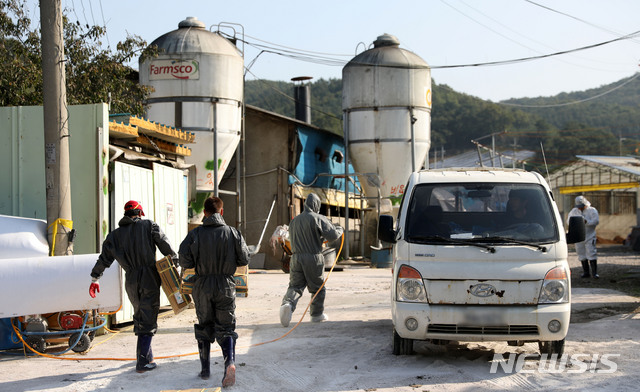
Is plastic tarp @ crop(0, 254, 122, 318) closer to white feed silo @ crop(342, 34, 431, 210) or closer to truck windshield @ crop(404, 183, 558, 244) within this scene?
truck windshield @ crop(404, 183, 558, 244)

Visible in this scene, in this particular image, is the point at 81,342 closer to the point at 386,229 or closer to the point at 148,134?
the point at 386,229

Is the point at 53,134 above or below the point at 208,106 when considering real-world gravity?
below

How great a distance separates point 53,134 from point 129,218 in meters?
2.25

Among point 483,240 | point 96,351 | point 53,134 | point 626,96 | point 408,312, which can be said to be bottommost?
point 96,351

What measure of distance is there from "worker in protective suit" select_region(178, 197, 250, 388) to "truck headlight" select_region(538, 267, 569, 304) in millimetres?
3049

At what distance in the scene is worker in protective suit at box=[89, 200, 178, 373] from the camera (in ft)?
24.3

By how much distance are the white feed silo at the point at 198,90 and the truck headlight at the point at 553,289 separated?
48.0ft

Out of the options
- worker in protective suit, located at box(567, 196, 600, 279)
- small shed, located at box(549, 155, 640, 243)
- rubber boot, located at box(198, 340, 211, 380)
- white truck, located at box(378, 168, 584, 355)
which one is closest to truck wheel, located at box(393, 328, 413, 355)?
white truck, located at box(378, 168, 584, 355)

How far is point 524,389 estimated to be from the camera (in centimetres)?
655

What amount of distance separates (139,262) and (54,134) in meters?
2.64

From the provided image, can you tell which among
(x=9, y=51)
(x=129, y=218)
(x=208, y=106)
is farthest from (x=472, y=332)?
(x=208, y=106)

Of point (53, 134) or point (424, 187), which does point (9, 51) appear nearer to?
point (53, 134)

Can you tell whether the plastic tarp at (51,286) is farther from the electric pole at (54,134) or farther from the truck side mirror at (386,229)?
the truck side mirror at (386,229)

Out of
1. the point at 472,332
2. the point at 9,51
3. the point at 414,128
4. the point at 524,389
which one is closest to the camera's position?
the point at 524,389
